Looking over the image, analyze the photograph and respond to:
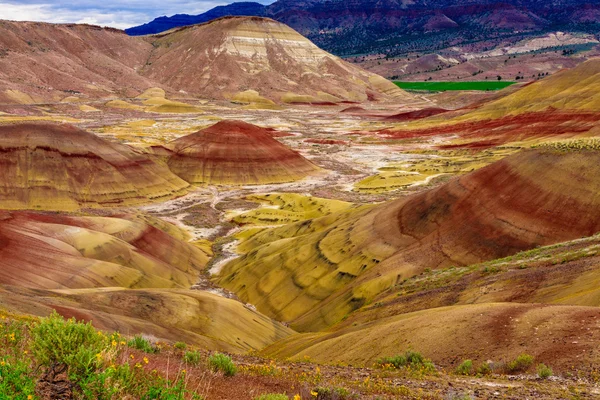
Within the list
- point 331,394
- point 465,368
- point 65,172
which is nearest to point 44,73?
point 65,172

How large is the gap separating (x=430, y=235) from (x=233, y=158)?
5950cm

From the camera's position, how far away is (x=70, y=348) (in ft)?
22.1

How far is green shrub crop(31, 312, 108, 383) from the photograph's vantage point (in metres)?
6.37

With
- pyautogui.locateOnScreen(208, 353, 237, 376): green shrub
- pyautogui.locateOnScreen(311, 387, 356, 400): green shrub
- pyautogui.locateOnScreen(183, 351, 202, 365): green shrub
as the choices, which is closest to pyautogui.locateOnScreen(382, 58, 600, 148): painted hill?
pyautogui.locateOnScreen(311, 387, 356, 400): green shrub

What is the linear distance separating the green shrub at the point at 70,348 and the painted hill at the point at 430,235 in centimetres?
2216

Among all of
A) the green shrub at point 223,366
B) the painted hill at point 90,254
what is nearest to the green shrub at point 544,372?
the green shrub at point 223,366

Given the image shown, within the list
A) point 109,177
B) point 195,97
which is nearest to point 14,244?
point 109,177

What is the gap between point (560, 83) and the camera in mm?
119438

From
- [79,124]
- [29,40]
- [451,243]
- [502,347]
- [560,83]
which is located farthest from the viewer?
[29,40]

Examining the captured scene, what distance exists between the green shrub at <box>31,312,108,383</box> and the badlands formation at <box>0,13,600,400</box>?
306 mm

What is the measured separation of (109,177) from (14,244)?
39.7 meters

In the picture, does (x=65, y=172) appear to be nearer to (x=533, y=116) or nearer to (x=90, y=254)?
(x=90, y=254)

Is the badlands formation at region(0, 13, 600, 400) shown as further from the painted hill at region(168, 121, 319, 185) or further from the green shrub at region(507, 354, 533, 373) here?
the painted hill at region(168, 121, 319, 185)

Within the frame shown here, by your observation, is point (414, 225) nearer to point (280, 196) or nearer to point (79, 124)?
point (280, 196)
